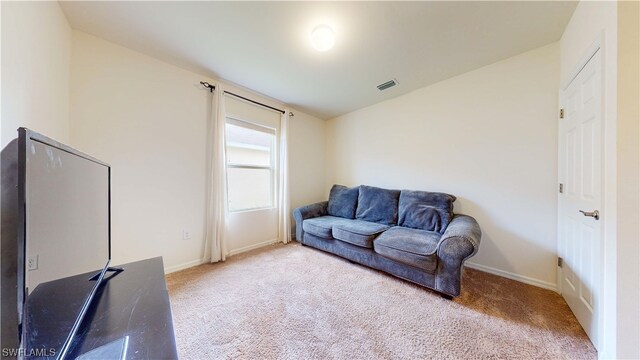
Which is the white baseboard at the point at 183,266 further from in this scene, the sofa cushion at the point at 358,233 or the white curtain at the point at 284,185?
the sofa cushion at the point at 358,233

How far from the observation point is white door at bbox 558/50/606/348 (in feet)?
4.16

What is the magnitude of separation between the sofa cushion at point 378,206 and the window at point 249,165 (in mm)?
1485

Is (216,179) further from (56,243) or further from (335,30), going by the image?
(335,30)

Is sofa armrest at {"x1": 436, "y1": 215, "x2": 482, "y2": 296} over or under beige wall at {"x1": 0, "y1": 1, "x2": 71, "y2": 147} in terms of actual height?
under

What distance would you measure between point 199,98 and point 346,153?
7.98 ft

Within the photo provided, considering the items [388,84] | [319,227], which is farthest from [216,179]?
[388,84]

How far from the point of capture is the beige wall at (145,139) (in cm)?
183

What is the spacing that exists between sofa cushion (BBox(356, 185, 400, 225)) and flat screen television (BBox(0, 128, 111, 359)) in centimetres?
268

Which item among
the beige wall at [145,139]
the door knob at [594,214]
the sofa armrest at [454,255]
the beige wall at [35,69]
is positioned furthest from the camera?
the beige wall at [145,139]

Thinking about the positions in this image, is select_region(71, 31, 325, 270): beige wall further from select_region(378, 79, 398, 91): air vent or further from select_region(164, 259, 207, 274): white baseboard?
select_region(378, 79, 398, 91): air vent

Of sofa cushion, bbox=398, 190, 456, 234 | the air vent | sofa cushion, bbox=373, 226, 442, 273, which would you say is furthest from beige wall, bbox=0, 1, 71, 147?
sofa cushion, bbox=398, 190, 456, 234

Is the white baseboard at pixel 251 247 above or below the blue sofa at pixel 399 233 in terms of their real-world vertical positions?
below

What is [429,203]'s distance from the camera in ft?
8.24

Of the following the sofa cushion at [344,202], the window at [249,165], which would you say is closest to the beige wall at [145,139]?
the window at [249,165]
